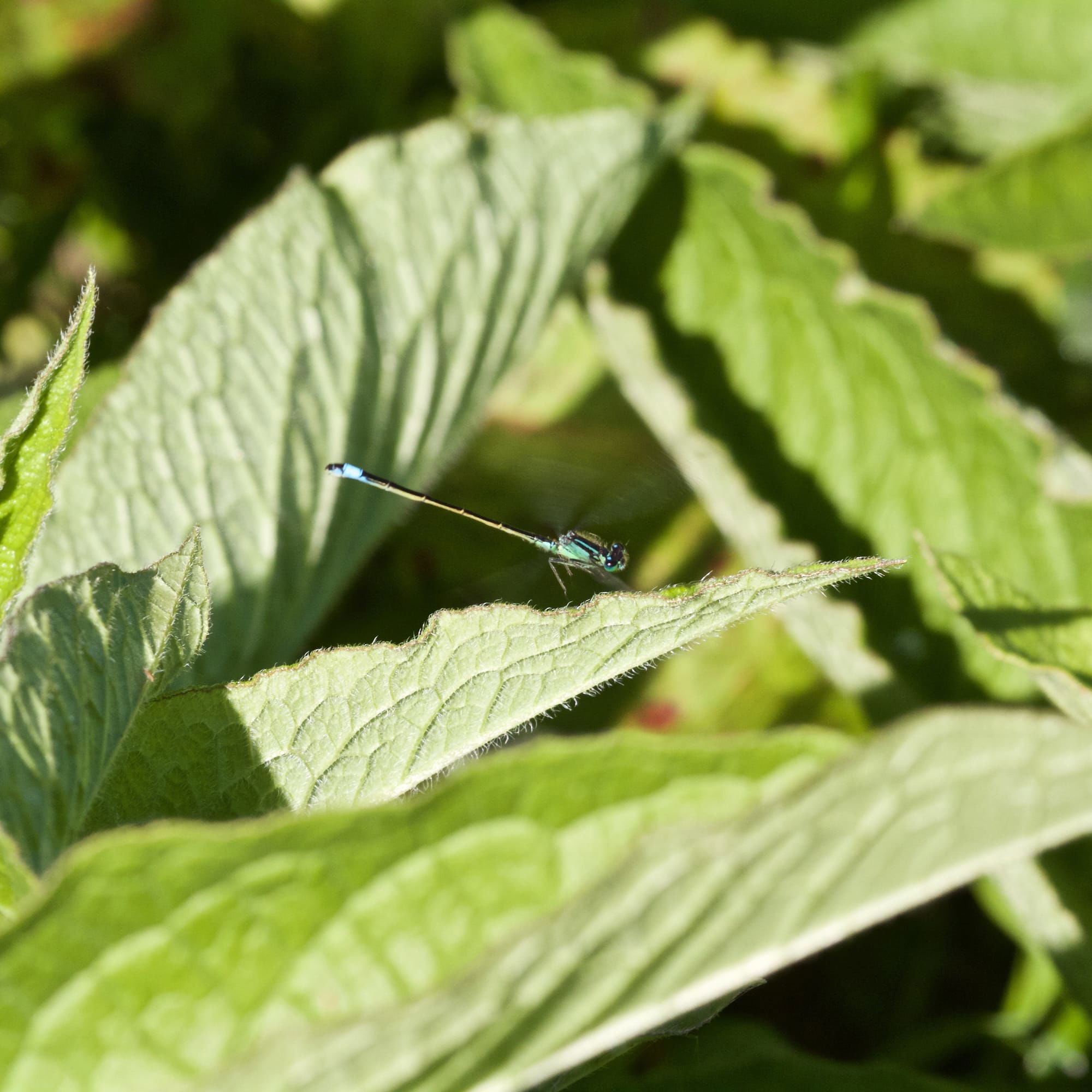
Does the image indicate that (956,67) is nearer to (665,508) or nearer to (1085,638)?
(665,508)

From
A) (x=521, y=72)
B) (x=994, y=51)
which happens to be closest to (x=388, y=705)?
(x=521, y=72)

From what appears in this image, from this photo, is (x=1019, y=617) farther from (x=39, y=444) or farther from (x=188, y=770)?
(x=39, y=444)

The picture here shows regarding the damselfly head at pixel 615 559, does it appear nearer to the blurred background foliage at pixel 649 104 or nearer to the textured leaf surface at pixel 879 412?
the blurred background foliage at pixel 649 104

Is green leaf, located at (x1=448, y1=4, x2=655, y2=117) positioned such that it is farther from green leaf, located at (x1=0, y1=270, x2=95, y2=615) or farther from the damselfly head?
green leaf, located at (x1=0, y1=270, x2=95, y2=615)

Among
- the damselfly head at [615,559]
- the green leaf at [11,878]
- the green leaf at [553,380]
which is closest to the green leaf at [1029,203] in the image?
the green leaf at [553,380]

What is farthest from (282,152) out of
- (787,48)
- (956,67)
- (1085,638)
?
(1085,638)
